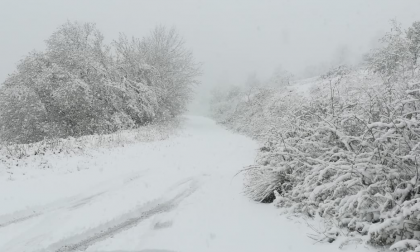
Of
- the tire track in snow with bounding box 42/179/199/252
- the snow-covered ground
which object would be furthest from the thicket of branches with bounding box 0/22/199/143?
the tire track in snow with bounding box 42/179/199/252

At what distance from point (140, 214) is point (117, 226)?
67cm

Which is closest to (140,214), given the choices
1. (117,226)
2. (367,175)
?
(117,226)

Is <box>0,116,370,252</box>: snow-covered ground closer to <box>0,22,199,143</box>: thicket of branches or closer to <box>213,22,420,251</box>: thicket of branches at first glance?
<box>213,22,420,251</box>: thicket of branches

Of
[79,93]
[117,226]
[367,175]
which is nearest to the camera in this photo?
[367,175]

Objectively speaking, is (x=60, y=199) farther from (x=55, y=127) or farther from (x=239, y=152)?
(x=55, y=127)

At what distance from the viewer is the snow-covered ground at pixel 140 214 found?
4.48m

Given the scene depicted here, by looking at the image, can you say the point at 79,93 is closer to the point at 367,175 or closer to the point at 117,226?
the point at 117,226

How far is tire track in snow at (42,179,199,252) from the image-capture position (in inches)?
182

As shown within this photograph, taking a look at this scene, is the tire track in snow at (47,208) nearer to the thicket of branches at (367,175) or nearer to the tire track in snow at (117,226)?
the tire track in snow at (117,226)

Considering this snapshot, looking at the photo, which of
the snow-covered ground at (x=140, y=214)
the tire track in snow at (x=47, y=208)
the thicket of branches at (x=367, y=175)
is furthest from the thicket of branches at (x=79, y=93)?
the thicket of branches at (x=367, y=175)

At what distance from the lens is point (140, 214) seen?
593cm

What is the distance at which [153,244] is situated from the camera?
454cm

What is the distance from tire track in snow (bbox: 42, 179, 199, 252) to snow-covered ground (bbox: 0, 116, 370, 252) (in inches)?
0.7

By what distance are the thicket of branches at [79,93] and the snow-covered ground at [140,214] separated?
9.74 meters
